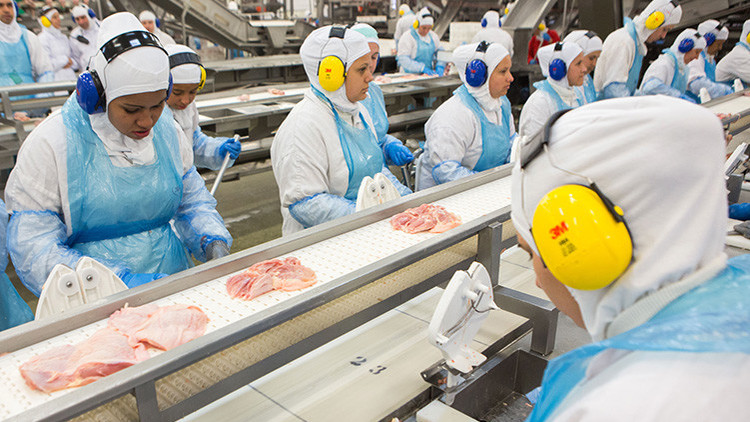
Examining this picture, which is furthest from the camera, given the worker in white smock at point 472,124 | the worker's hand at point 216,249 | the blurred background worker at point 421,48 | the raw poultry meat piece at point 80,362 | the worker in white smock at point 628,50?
the blurred background worker at point 421,48

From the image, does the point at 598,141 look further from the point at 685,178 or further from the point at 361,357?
the point at 361,357

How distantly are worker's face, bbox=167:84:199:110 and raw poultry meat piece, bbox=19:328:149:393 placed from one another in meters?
2.26

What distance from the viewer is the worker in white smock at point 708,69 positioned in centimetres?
732

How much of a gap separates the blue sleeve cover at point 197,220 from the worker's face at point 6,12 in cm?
489

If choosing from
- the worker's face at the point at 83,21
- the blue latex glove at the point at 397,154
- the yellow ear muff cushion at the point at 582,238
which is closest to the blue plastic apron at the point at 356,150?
the blue latex glove at the point at 397,154

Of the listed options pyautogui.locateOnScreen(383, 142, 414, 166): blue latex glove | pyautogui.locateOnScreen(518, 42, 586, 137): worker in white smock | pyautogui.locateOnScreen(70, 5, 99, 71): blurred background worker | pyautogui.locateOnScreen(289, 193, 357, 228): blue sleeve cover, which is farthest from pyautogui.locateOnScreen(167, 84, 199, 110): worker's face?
pyautogui.locateOnScreen(70, 5, 99, 71): blurred background worker

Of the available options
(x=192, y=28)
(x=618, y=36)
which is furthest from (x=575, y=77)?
(x=192, y=28)

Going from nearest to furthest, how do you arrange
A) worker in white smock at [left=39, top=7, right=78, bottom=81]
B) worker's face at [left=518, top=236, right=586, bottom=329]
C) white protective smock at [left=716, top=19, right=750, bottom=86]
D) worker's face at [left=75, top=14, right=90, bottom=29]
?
worker's face at [left=518, top=236, right=586, bottom=329] → white protective smock at [left=716, top=19, right=750, bottom=86] → worker in white smock at [left=39, top=7, right=78, bottom=81] → worker's face at [left=75, top=14, right=90, bottom=29]

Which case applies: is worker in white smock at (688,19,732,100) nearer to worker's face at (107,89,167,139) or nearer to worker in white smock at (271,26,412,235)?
worker in white smock at (271,26,412,235)

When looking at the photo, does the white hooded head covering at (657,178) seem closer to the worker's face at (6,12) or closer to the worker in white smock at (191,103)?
the worker in white smock at (191,103)

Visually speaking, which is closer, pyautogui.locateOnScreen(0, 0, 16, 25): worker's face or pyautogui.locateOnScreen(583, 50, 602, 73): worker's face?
pyautogui.locateOnScreen(583, 50, 602, 73): worker's face

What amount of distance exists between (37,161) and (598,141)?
1.91 m

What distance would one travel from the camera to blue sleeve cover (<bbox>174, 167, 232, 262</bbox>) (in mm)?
2342

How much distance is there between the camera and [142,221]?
2.19m
